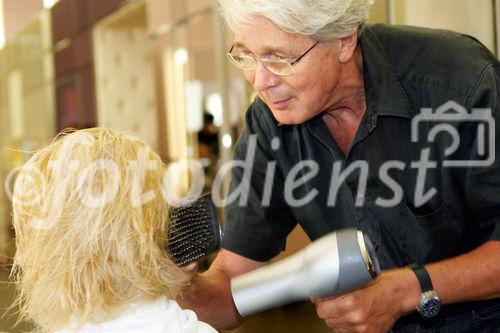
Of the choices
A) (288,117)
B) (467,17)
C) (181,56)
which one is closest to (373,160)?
(288,117)

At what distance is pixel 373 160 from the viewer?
1.63 m

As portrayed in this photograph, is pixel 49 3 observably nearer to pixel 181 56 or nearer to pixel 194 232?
pixel 181 56

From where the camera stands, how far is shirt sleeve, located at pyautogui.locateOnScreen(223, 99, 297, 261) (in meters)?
1.78

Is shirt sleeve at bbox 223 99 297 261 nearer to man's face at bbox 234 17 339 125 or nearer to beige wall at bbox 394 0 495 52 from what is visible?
man's face at bbox 234 17 339 125

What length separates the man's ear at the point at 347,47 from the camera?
1.61 meters

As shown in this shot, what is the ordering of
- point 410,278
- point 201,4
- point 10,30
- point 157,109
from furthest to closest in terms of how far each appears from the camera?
point 10,30 < point 157,109 < point 201,4 < point 410,278

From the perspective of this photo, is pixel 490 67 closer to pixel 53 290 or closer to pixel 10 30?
pixel 53 290

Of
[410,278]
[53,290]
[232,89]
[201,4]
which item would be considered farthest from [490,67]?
[201,4]

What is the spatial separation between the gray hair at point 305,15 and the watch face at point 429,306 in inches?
22.7

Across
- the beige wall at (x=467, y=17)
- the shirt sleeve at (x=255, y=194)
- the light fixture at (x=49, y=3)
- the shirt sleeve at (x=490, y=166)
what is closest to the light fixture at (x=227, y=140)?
the beige wall at (x=467, y=17)

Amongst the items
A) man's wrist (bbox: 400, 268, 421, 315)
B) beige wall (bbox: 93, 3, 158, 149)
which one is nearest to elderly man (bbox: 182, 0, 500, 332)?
man's wrist (bbox: 400, 268, 421, 315)

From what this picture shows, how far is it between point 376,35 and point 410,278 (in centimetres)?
59

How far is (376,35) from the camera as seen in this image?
1707mm

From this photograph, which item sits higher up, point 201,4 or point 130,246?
point 201,4
